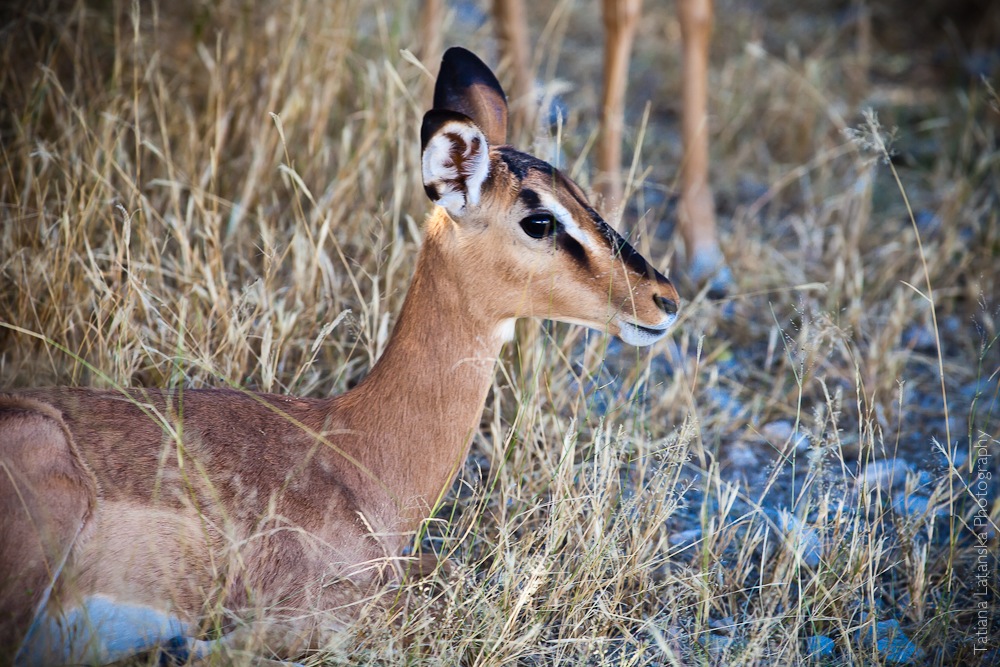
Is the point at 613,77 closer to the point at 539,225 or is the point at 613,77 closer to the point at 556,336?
the point at 556,336

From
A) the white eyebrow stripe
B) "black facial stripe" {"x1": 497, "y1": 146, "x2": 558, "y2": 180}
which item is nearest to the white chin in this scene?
the white eyebrow stripe

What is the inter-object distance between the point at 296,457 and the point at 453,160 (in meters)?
0.96

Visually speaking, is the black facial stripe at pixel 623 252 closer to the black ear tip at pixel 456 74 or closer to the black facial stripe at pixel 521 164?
the black facial stripe at pixel 521 164

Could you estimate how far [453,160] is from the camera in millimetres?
2979

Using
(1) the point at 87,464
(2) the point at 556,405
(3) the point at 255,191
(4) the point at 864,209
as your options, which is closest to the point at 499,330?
(2) the point at 556,405

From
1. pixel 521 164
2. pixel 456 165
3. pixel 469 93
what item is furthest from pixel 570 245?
pixel 469 93

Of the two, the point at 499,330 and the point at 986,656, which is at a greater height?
the point at 499,330

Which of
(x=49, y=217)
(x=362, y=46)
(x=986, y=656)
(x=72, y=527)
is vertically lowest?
(x=986, y=656)

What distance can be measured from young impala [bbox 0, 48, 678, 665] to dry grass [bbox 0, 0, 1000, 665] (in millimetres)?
234

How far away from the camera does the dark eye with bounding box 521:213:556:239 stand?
3061mm

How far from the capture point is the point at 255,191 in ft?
15.5

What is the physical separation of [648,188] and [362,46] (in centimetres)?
190

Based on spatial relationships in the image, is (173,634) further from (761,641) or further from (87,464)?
(761,641)

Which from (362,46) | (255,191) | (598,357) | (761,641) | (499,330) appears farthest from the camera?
(362,46)
